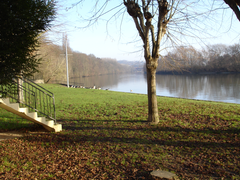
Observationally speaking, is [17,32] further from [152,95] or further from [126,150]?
[152,95]

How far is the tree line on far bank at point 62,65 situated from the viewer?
2215 cm

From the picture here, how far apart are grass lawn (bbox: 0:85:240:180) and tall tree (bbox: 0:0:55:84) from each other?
2.52 m

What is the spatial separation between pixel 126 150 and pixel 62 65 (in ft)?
122

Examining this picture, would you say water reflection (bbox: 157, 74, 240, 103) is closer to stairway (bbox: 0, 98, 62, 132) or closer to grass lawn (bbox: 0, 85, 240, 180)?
grass lawn (bbox: 0, 85, 240, 180)

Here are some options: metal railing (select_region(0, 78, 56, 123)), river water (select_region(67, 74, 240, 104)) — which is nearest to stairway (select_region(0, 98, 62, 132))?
metal railing (select_region(0, 78, 56, 123))

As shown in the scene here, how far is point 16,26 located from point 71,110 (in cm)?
729

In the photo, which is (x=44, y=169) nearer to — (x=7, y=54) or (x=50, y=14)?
(x=7, y=54)

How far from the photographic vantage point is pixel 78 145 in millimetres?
6160

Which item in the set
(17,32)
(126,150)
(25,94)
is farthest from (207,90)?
(17,32)

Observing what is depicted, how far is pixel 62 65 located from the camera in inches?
1575

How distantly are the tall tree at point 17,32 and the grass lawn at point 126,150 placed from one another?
2520 millimetres

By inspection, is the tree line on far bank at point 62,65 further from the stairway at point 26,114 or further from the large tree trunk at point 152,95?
the large tree trunk at point 152,95

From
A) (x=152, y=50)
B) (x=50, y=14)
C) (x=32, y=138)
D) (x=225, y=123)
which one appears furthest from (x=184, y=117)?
(x=50, y=14)

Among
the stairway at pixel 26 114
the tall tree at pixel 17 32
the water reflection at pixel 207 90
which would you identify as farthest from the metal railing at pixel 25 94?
the water reflection at pixel 207 90
